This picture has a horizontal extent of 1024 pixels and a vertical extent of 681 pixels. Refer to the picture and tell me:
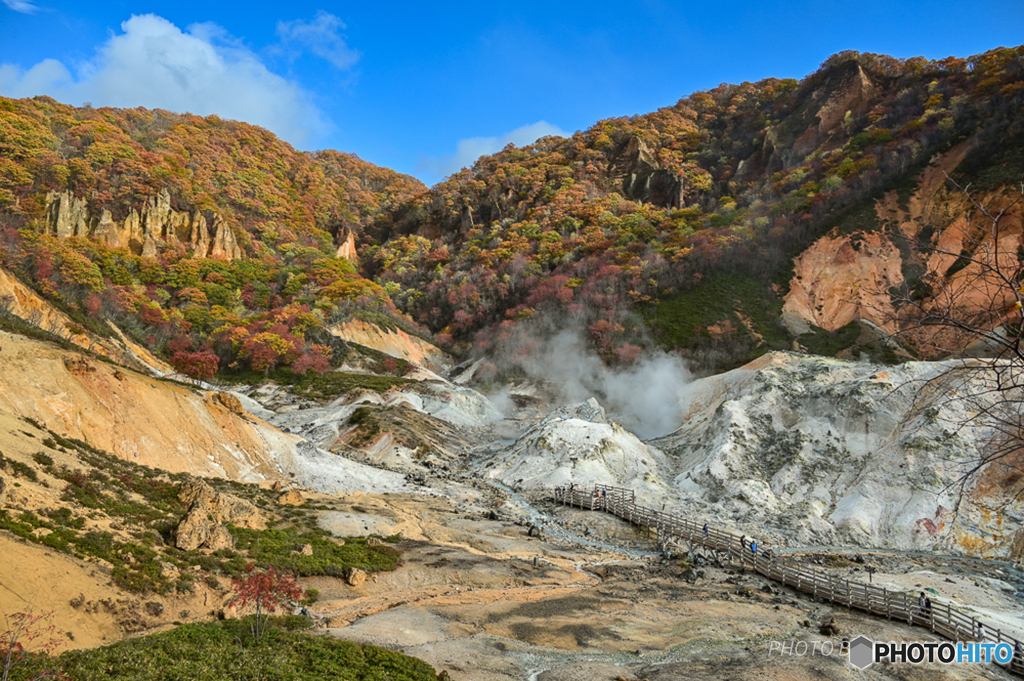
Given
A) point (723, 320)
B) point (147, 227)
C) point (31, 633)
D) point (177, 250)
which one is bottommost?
point (31, 633)

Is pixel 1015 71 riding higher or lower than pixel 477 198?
higher

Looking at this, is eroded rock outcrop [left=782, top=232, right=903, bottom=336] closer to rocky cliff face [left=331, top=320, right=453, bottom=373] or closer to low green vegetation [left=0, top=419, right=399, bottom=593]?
rocky cliff face [left=331, top=320, right=453, bottom=373]

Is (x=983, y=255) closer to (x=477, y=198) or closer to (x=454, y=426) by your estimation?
(x=454, y=426)

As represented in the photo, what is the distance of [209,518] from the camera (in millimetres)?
18500

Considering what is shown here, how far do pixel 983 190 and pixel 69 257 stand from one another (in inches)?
3755

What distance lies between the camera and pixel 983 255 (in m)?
6.02

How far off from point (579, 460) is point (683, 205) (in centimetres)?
7503

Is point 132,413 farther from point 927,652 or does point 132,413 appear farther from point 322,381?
point 927,652

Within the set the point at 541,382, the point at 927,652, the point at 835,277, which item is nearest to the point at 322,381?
the point at 541,382

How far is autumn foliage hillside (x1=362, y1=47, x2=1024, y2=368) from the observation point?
65.1 m

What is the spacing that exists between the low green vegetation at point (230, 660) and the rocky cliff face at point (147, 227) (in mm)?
81427

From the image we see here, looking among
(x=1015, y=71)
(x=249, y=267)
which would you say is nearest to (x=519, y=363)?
(x=249, y=267)

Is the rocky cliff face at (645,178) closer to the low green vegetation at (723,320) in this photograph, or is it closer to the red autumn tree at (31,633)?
the low green vegetation at (723,320)

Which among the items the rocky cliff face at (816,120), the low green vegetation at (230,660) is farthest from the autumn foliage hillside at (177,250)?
the rocky cliff face at (816,120)
